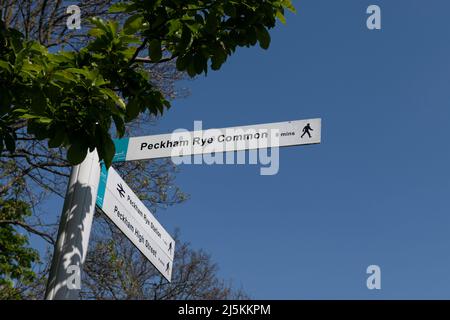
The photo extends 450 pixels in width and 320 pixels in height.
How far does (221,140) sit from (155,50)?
5.08 feet

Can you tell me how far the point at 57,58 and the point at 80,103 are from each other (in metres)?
0.32

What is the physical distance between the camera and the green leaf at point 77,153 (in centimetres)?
352

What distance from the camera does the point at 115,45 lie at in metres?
3.62

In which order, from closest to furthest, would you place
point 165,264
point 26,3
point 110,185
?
point 110,185
point 165,264
point 26,3

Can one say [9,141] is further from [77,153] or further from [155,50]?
[155,50]

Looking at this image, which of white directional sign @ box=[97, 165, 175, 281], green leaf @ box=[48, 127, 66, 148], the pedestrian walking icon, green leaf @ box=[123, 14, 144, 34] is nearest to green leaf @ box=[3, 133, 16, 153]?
green leaf @ box=[48, 127, 66, 148]

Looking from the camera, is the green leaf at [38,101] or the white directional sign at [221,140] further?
the white directional sign at [221,140]

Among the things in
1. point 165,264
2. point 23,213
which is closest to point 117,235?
point 23,213

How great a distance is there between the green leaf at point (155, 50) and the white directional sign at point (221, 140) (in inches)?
56.5

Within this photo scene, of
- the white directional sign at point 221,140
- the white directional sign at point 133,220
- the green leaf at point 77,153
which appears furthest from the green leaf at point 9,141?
the white directional sign at point 221,140

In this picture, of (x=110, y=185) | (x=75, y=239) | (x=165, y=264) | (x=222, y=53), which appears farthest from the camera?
(x=165, y=264)

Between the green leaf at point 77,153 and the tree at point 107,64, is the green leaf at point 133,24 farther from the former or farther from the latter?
the green leaf at point 77,153

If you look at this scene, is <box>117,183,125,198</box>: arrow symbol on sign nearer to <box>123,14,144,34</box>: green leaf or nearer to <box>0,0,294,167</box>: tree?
<box>0,0,294,167</box>: tree
